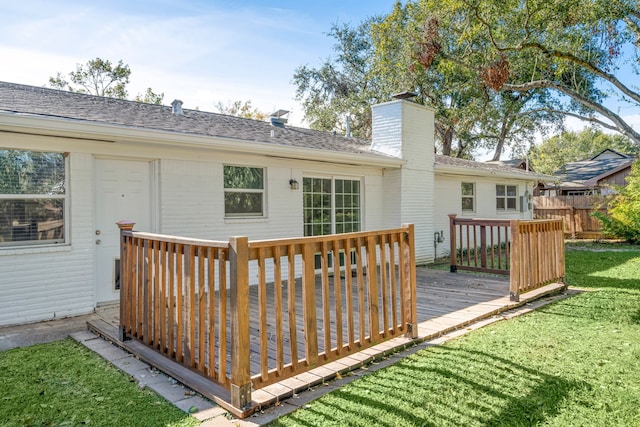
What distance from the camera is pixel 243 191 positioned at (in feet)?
23.7

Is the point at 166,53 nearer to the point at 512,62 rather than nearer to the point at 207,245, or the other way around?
the point at 512,62

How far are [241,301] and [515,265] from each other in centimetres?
460

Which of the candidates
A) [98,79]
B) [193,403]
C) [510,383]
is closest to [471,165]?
[510,383]

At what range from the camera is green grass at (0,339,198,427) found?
272 centimetres

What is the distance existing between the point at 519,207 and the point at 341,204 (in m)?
9.08

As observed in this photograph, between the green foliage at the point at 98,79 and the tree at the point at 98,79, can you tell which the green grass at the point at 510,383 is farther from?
the green foliage at the point at 98,79

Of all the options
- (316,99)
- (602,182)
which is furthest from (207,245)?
(602,182)

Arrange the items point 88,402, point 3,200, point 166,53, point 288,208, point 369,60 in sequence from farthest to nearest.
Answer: point 369,60 → point 166,53 → point 288,208 → point 3,200 → point 88,402

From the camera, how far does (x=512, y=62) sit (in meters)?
12.0

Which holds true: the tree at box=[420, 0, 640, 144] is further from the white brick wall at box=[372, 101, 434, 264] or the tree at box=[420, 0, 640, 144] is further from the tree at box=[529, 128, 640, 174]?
the tree at box=[529, 128, 640, 174]

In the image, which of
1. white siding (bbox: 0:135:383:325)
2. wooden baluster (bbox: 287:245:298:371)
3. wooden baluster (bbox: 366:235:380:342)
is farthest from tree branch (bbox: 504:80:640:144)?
wooden baluster (bbox: 287:245:298:371)

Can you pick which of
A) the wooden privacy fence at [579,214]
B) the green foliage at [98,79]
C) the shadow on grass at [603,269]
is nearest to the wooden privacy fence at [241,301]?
the shadow on grass at [603,269]

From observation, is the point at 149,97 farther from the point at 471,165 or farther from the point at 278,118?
the point at 471,165

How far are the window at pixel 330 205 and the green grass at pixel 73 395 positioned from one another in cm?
502
